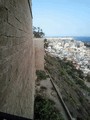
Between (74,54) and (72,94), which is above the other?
(72,94)

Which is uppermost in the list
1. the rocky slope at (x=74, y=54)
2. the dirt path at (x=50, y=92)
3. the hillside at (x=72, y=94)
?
the dirt path at (x=50, y=92)

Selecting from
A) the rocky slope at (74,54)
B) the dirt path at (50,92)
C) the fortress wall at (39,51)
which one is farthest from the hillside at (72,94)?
the rocky slope at (74,54)

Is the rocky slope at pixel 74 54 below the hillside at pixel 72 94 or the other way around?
below

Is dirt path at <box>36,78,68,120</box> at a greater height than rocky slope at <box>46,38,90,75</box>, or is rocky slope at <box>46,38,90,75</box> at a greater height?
dirt path at <box>36,78,68,120</box>

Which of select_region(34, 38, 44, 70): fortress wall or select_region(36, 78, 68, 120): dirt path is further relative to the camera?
select_region(34, 38, 44, 70): fortress wall

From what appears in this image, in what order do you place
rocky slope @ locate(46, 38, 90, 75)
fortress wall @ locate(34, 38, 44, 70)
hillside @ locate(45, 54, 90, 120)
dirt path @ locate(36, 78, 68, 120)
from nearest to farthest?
dirt path @ locate(36, 78, 68, 120)
hillside @ locate(45, 54, 90, 120)
fortress wall @ locate(34, 38, 44, 70)
rocky slope @ locate(46, 38, 90, 75)

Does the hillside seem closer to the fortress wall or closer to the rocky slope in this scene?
the fortress wall

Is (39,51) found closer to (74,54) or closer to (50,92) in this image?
(50,92)

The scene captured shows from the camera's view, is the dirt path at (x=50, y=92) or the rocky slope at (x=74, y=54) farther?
the rocky slope at (x=74, y=54)

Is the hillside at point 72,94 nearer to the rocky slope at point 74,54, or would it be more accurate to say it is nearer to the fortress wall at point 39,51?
the fortress wall at point 39,51

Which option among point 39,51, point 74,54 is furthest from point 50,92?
point 74,54

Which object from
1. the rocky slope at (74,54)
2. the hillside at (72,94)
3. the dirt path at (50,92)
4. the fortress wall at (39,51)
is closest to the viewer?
the dirt path at (50,92)

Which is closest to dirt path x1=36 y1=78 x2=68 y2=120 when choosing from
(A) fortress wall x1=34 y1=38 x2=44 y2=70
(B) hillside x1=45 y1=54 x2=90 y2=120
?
(B) hillside x1=45 y1=54 x2=90 y2=120

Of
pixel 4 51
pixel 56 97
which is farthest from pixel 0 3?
pixel 56 97
